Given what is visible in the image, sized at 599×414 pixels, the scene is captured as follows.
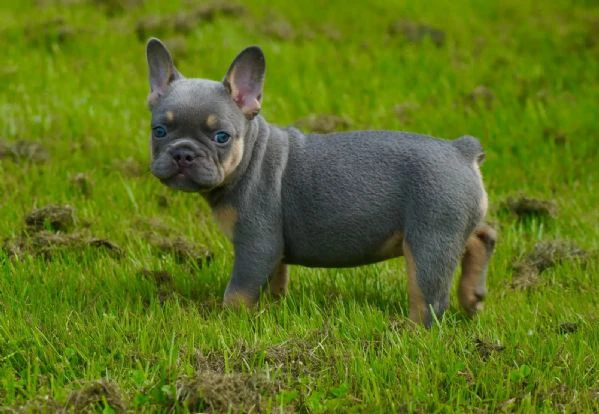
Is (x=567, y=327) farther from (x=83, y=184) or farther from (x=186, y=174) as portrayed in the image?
(x=83, y=184)

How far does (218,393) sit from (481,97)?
6102mm

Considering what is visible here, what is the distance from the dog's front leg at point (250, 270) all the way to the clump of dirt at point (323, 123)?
3499mm

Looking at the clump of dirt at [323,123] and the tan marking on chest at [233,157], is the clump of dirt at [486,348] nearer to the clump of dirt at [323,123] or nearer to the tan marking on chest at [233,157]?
the tan marking on chest at [233,157]

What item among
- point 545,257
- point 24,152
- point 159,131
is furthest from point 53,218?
point 545,257

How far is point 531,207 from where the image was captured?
7543 mm

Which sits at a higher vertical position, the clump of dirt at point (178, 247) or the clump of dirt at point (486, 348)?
the clump of dirt at point (486, 348)

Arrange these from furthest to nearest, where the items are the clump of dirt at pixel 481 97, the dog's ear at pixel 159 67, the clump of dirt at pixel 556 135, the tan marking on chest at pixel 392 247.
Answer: the clump of dirt at pixel 481 97
the clump of dirt at pixel 556 135
the dog's ear at pixel 159 67
the tan marking on chest at pixel 392 247

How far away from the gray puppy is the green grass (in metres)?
0.28

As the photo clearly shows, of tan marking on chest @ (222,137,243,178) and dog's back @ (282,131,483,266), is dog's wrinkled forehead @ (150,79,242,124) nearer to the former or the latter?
tan marking on chest @ (222,137,243,178)

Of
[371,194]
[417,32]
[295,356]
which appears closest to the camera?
[295,356]

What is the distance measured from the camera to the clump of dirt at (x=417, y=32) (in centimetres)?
1155

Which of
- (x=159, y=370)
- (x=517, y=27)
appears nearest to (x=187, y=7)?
(x=517, y=27)

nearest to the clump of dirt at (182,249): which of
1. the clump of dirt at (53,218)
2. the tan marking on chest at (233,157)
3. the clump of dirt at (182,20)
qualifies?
the clump of dirt at (53,218)

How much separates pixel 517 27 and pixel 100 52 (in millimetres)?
4966
